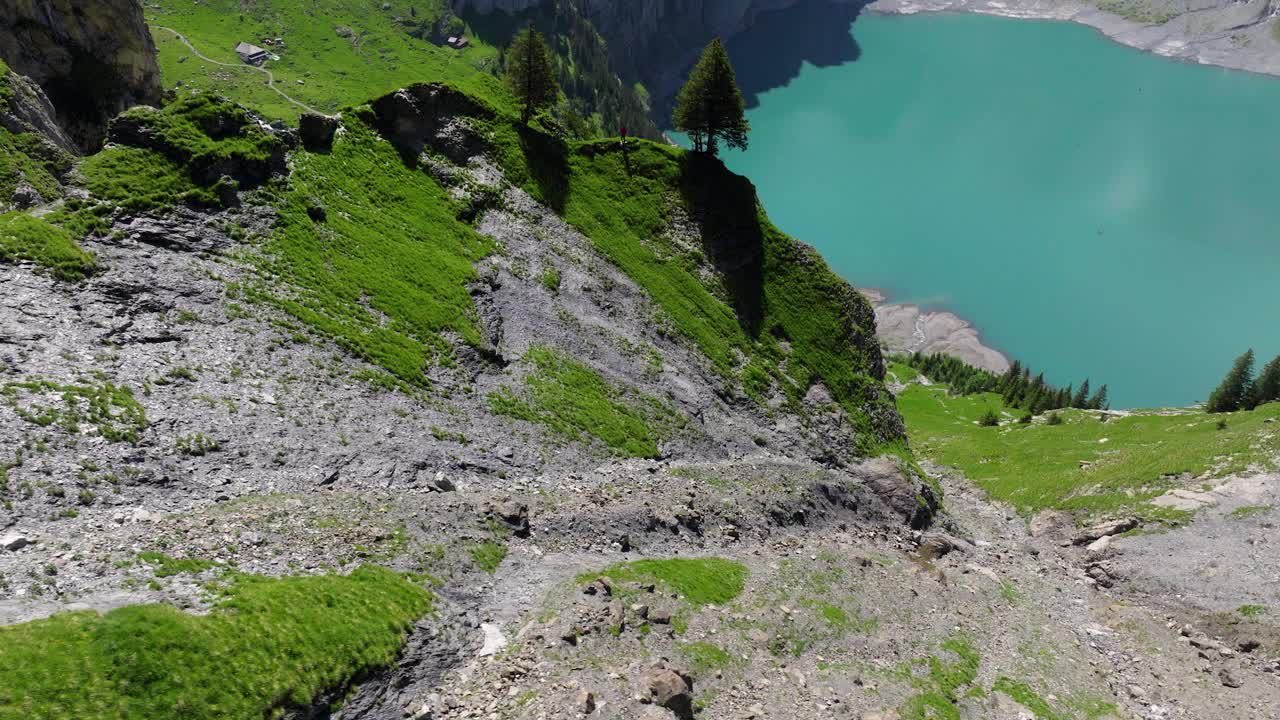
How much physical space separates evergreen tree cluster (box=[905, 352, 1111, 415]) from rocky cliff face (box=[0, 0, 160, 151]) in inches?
5297

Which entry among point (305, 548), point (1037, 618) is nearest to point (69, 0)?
point (305, 548)

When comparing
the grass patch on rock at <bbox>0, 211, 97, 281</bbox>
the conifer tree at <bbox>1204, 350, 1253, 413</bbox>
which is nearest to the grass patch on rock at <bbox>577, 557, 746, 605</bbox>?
the grass patch on rock at <bbox>0, 211, 97, 281</bbox>

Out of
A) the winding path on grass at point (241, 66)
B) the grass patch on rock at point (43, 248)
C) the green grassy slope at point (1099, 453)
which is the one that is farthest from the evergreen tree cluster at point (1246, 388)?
the winding path on grass at point (241, 66)

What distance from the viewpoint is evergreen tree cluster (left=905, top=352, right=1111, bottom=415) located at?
123 metres

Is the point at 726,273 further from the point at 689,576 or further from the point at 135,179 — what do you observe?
the point at 135,179

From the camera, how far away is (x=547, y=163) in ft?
198

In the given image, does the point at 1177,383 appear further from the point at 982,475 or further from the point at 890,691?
the point at 890,691

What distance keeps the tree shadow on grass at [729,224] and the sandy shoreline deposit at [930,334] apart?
114 meters

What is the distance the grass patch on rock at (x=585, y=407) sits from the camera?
1591 inches

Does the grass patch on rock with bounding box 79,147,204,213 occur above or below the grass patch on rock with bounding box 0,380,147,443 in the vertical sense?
above

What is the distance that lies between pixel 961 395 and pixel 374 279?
126 meters

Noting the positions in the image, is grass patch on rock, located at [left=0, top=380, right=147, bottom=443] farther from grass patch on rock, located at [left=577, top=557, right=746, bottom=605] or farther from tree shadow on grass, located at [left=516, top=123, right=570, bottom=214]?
tree shadow on grass, located at [left=516, top=123, right=570, bottom=214]

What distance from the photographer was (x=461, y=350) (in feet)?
135

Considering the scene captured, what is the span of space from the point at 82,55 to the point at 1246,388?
149 m
